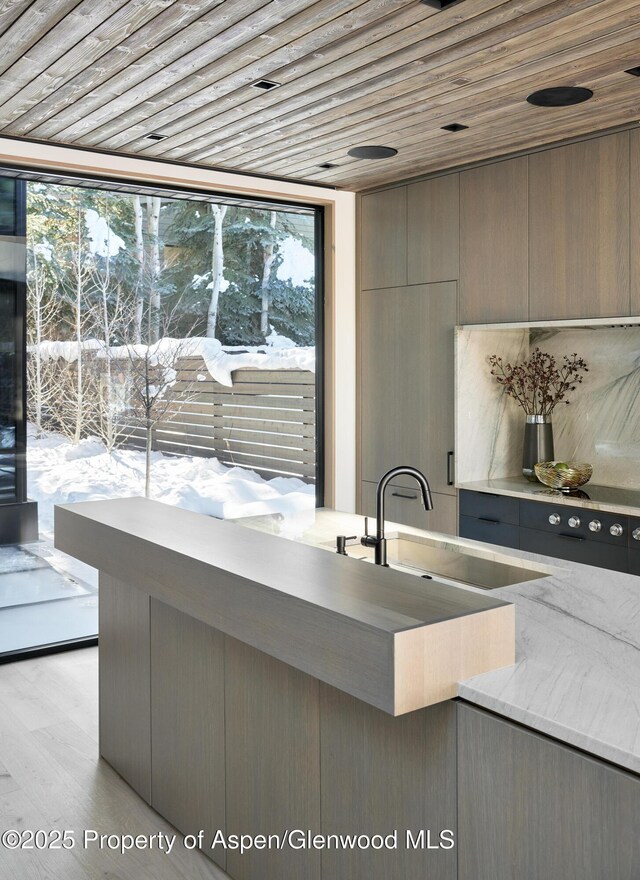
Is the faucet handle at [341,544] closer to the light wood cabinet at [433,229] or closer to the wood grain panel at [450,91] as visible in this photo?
the wood grain panel at [450,91]

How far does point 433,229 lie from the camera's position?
4641 mm

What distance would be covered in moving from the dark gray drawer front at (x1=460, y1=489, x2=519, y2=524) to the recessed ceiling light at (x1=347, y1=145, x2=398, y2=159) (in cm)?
179

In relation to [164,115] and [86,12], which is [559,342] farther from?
[86,12]

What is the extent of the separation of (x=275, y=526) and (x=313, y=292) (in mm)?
2494

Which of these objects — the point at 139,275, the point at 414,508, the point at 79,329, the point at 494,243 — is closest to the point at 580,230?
the point at 494,243

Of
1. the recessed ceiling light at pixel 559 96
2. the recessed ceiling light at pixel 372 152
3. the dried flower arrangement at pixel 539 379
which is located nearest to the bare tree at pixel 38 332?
the recessed ceiling light at pixel 372 152

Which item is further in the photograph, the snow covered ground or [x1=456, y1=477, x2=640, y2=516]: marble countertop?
the snow covered ground

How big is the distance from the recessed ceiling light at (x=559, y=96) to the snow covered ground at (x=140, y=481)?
2.05m

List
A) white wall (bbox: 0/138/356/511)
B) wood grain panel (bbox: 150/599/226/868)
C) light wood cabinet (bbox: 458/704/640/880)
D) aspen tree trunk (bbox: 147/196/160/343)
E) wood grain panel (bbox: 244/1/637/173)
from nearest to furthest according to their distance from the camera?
light wood cabinet (bbox: 458/704/640/880) < wood grain panel (bbox: 150/599/226/868) < wood grain panel (bbox: 244/1/637/173) < aspen tree trunk (bbox: 147/196/160/343) < white wall (bbox: 0/138/356/511)

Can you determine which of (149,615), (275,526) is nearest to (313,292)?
(275,526)

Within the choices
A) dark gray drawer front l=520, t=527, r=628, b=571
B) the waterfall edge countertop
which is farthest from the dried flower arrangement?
the waterfall edge countertop

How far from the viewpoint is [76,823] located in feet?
8.72

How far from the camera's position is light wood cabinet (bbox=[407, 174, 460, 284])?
4523mm

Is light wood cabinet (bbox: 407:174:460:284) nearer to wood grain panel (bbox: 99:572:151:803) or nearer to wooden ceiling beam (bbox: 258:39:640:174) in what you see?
wooden ceiling beam (bbox: 258:39:640:174)
